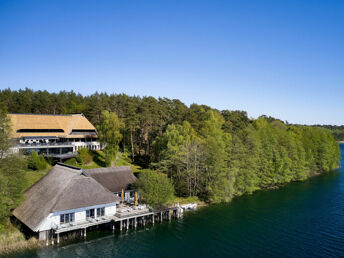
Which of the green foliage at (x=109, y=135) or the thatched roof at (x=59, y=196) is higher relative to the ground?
the green foliage at (x=109, y=135)

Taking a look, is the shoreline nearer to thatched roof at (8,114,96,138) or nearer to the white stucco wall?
the white stucco wall

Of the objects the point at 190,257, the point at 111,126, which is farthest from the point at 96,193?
the point at 111,126

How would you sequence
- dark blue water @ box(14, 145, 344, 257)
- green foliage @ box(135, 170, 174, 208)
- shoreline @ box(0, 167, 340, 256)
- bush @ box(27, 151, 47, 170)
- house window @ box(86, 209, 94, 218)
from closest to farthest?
shoreline @ box(0, 167, 340, 256) < dark blue water @ box(14, 145, 344, 257) < house window @ box(86, 209, 94, 218) < green foliage @ box(135, 170, 174, 208) < bush @ box(27, 151, 47, 170)

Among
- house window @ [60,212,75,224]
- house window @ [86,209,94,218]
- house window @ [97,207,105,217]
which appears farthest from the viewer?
house window @ [97,207,105,217]

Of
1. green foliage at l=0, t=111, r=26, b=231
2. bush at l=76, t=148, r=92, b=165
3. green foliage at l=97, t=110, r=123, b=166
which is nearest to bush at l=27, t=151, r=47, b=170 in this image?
bush at l=76, t=148, r=92, b=165

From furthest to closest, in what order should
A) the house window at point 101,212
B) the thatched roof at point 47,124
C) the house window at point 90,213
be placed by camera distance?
the thatched roof at point 47,124 < the house window at point 101,212 < the house window at point 90,213

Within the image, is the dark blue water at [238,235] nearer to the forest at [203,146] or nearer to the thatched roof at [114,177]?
the forest at [203,146]

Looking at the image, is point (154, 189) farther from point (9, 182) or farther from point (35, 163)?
point (35, 163)

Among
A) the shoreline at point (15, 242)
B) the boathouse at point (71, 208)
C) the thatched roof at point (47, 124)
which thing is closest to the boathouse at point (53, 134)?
the thatched roof at point (47, 124)
